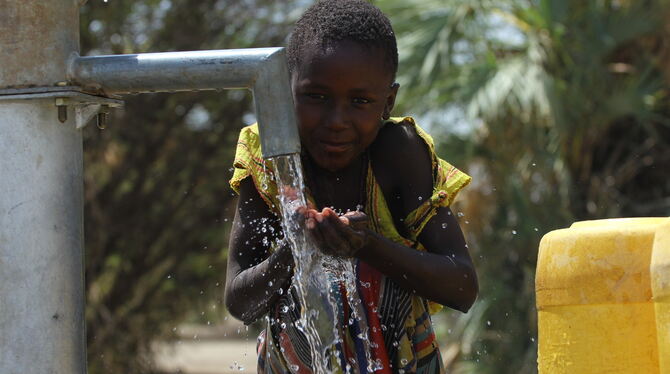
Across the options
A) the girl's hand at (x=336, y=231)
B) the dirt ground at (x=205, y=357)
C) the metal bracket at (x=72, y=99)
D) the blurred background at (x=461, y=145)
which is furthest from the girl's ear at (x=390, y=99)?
the dirt ground at (x=205, y=357)

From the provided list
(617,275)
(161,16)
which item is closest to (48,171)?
(617,275)

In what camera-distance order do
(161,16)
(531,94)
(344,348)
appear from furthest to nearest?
(161,16)
(531,94)
(344,348)

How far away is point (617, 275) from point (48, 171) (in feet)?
3.73

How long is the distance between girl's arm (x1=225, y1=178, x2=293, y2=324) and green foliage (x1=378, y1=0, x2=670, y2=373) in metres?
4.14

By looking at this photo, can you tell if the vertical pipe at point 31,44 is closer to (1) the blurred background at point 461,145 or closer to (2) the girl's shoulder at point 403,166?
(2) the girl's shoulder at point 403,166

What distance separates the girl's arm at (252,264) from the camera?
81.7 inches

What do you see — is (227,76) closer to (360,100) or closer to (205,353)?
(360,100)

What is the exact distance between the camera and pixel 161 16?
724 centimetres

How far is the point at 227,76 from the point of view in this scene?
5.81 ft

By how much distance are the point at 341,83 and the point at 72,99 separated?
0.52 meters

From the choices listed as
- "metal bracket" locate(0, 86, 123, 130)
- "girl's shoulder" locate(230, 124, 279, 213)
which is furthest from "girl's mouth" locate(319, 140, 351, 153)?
"metal bracket" locate(0, 86, 123, 130)

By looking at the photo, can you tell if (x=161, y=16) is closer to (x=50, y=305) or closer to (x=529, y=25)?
(x=529, y=25)

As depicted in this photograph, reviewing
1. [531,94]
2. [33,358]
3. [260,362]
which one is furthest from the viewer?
[531,94]

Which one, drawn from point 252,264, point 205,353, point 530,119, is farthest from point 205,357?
point 252,264
